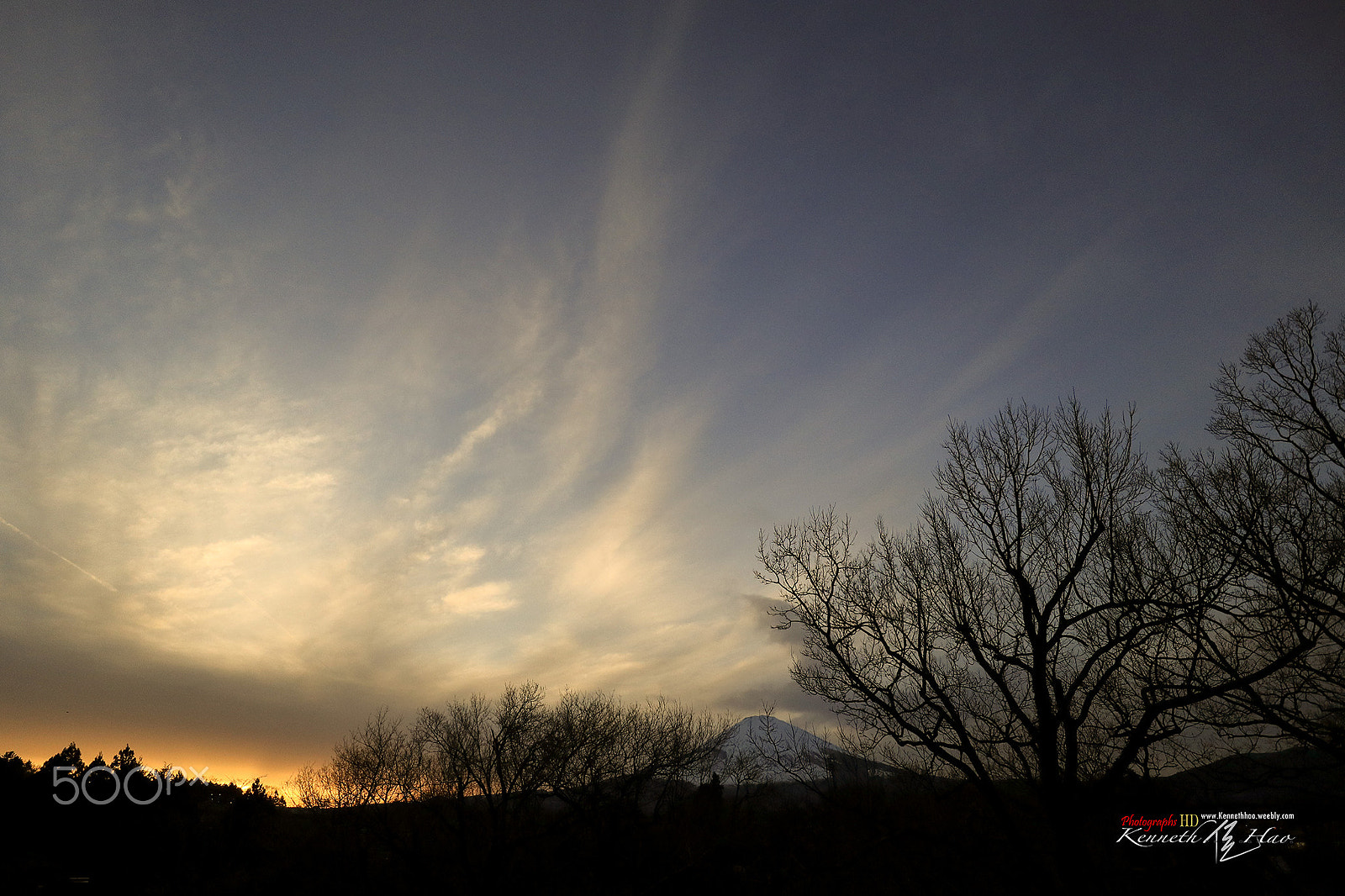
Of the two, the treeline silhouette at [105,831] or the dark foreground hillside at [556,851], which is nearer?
the dark foreground hillside at [556,851]

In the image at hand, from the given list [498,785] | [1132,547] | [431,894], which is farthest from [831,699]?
[431,894]

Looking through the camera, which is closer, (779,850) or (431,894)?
(431,894)

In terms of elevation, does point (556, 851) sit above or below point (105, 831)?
below

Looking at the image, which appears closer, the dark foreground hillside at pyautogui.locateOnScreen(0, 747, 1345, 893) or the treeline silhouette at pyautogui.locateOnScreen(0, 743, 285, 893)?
the dark foreground hillside at pyautogui.locateOnScreen(0, 747, 1345, 893)

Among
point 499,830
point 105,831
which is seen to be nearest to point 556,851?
point 499,830

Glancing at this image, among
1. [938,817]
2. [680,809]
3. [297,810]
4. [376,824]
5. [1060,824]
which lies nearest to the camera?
[1060,824]

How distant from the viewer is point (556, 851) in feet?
124

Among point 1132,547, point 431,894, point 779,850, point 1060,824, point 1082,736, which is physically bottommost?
point 779,850

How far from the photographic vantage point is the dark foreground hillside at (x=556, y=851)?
2697cm

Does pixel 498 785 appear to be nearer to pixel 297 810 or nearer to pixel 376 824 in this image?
pixel 376 824

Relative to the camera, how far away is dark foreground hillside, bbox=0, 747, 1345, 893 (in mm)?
26969

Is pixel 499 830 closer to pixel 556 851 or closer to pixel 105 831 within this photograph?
pixel 556 851

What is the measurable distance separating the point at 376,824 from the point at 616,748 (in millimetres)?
15467

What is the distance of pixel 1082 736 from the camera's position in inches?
555
